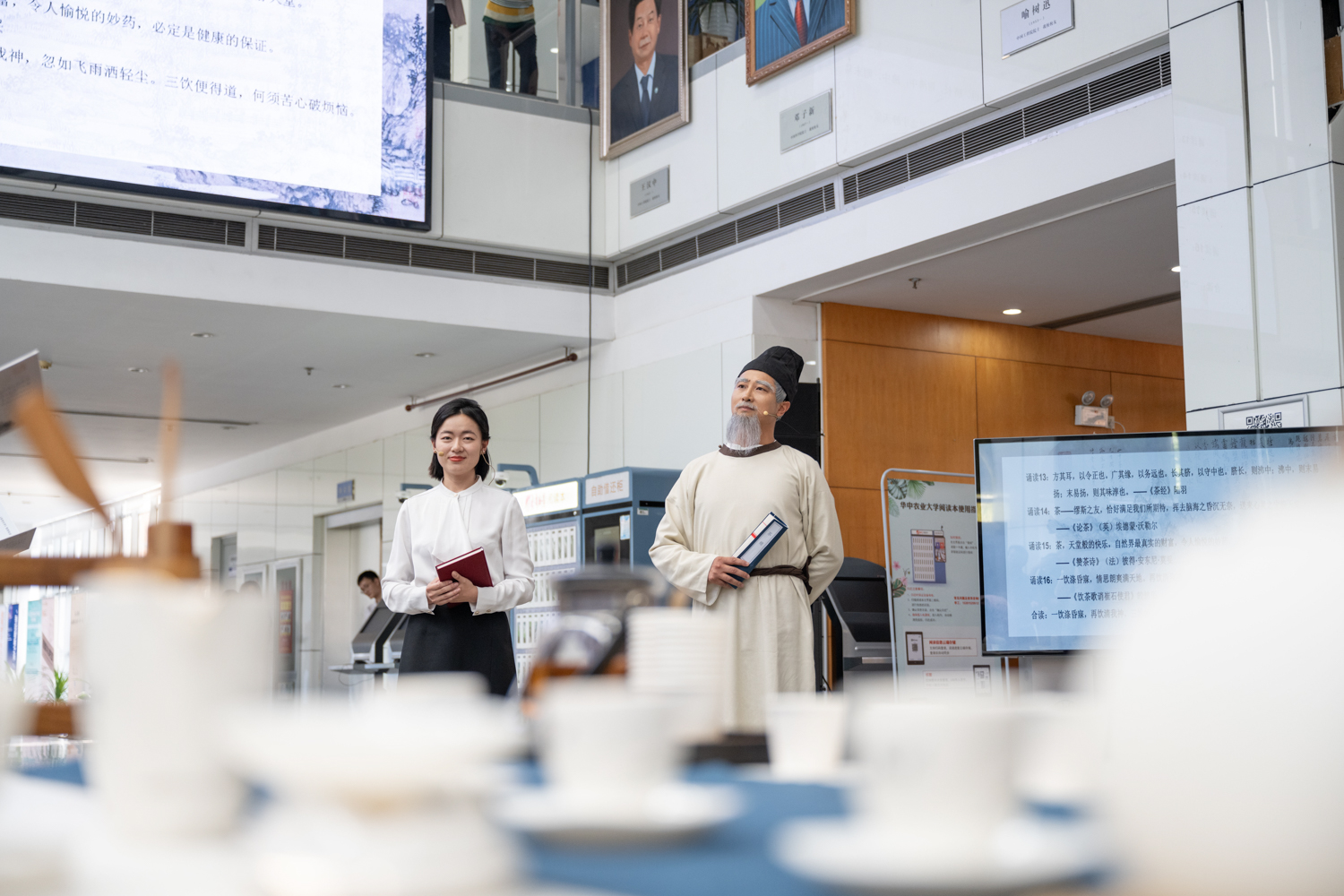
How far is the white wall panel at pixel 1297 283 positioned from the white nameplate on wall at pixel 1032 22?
4.37ft

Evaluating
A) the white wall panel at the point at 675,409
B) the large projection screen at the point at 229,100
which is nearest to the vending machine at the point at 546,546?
the white wall panel at the point at 675,409

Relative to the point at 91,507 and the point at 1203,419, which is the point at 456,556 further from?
the point at 1203,419

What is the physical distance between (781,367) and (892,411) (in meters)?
3.69

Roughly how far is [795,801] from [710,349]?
647cm

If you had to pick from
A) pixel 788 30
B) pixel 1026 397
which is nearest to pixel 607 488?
pixel 788 30

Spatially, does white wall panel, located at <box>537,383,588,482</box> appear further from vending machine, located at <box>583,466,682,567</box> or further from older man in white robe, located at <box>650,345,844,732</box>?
older man in white robe, located at <box>650,345,844,732</box>

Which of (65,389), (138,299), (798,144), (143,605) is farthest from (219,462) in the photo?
(143,605)

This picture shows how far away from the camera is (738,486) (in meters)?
3.38

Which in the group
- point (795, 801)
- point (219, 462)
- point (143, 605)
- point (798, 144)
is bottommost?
point (795, 801)

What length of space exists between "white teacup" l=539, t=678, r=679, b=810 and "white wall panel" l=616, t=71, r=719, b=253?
21.9 feet

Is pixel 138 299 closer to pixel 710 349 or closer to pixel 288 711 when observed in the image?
pixel 710 349

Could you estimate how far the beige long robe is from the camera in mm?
3211

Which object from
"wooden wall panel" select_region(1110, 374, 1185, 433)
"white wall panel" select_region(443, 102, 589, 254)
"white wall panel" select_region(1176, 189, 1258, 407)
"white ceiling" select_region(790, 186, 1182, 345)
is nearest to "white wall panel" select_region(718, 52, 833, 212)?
"white ceiling" select_region(790, 186, 1182, 345)

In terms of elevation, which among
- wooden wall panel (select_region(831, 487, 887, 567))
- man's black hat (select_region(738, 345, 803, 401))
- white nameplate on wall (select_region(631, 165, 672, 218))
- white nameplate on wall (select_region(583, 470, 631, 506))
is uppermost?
white nameplate on wall (select_region(631, 165, 672, 218))
